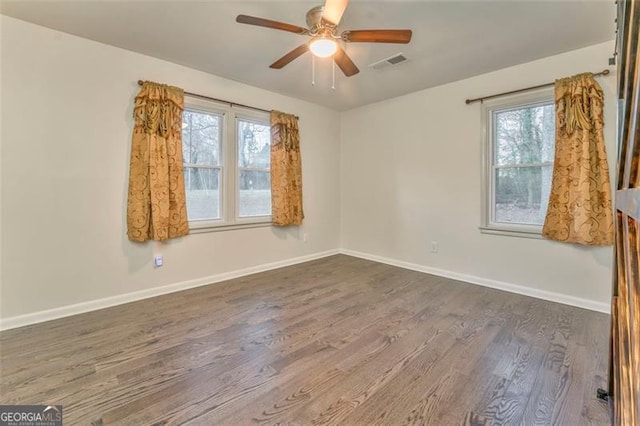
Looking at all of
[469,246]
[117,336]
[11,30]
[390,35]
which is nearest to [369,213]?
[469,246]

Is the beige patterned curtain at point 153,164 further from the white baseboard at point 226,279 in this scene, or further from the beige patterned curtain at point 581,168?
the beige patterned curtain at point 581,168

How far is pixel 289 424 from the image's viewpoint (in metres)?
1.46

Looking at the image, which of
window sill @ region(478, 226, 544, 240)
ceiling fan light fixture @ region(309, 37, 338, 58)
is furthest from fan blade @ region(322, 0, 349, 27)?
window sill @ region(478, 226, 544, 240)

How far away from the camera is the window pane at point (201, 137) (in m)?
3.47

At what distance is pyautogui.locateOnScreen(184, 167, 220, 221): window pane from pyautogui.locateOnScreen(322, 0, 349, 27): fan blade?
7.79ft

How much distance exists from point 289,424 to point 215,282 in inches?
97.6

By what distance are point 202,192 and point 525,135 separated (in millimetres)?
3874

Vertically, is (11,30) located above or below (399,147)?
above

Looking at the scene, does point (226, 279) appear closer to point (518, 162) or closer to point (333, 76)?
point (333, 76)

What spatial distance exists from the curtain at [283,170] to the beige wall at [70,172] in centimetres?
108

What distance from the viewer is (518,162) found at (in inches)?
132

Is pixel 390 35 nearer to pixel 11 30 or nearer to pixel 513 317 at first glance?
pixel 513 317

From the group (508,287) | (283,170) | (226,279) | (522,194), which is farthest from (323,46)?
(508,287)

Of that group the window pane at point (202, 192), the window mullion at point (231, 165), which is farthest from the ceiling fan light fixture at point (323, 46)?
the window pane at point (202, 192)
